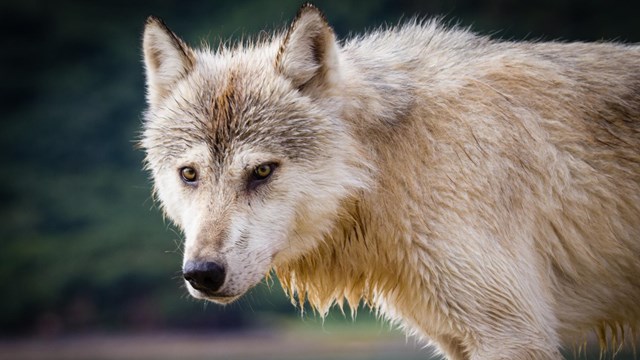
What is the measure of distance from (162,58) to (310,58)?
0.86 m

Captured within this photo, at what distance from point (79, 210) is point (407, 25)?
14.4 meters

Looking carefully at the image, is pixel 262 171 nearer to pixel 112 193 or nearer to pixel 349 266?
pixel 349 266

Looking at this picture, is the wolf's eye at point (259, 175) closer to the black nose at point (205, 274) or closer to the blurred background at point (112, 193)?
the black nose at point (205, 274)

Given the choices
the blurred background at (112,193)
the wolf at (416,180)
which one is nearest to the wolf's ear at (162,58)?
the wolf at (416,180)

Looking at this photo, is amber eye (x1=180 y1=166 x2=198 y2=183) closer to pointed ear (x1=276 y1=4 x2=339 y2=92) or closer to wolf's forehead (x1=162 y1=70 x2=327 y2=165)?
wolf's forehead (x1=162 y1=70 x2=327 y2=165)

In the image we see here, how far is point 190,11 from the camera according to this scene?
20.7m

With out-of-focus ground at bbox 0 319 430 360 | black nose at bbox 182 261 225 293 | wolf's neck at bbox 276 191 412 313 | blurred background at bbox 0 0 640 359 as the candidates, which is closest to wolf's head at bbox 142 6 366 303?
black nose at bbox 182 261 225 293

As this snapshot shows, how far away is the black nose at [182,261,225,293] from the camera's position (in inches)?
152

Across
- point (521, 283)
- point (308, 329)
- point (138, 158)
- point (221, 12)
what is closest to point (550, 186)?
point (521, 283)

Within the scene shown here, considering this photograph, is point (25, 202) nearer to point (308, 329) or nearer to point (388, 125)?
point (308, 329)

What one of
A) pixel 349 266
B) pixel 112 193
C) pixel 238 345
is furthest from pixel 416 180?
pixel 112 193

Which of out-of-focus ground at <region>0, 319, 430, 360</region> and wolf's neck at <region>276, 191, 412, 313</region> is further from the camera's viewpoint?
out-of-focus ground at <region>0, 319, 430, 360</region>

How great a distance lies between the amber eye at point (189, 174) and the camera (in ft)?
13.9

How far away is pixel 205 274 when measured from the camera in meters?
3.87
